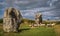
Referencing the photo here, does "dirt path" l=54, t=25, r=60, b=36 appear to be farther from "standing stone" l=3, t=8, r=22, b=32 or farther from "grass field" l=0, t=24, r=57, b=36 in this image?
"standing stone" l=3, t=8, r=22, b=32

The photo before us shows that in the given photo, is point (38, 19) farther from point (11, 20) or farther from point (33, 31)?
point (11, 20)

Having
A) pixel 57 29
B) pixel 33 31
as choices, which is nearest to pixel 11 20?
pixel 33 31

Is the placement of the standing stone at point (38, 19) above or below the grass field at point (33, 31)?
above

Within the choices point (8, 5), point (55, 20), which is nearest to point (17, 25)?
point (8, 5)

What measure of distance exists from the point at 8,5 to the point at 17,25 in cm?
80

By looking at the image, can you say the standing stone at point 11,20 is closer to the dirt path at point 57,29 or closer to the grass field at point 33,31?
the grass field at point 33,31

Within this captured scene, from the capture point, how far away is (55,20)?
25.4 feet

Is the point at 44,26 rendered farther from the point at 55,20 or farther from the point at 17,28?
the point at 17,28

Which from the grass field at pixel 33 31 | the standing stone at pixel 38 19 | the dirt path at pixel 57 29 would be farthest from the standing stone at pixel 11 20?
the dirt path at pixel 57 29

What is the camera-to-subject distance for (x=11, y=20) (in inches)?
310

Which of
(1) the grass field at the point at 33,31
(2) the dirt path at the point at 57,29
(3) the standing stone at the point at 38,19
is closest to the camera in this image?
(1) the grass field at the point at 33,31

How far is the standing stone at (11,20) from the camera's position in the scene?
775cm

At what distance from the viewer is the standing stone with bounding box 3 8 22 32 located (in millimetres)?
7750

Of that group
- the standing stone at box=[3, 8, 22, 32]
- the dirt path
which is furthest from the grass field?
the standing stone at box=[3, 8, 22, 32]
